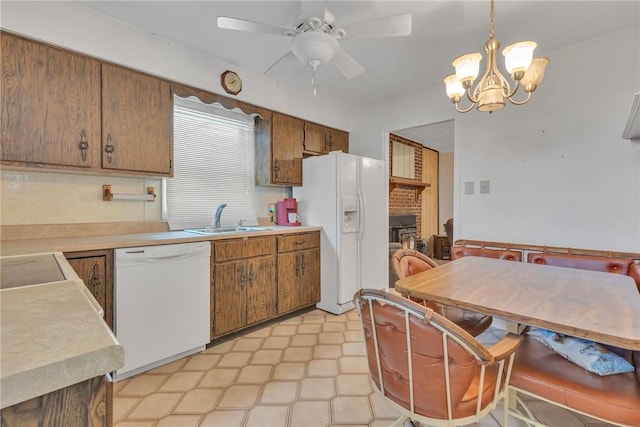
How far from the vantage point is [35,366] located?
415 millimetres

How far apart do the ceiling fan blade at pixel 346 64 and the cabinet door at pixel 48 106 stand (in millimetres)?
1685

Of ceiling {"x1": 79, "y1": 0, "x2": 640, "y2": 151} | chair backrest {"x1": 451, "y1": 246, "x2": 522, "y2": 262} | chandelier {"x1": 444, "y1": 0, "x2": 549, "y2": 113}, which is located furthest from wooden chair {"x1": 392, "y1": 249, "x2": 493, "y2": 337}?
ceiling {"x1": 79, "y1": 0, "x2": 640, "y2": 151}

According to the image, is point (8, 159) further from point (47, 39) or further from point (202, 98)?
point (202, 98)

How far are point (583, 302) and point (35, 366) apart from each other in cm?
170

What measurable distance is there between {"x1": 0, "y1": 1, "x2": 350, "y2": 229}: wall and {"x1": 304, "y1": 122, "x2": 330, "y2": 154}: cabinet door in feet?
3.37

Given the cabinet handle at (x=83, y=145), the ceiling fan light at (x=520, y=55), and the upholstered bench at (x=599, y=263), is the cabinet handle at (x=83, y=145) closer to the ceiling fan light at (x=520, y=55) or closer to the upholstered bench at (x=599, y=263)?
the ceiling fan light at (x=520, y=55)

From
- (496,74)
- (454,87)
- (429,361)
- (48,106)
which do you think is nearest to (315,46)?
(454,87)

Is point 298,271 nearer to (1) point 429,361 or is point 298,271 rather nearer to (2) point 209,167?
(2) point 209,167

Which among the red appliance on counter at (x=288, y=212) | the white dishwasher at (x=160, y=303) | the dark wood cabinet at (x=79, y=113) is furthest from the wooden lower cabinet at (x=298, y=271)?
the dark wood cabinet at (x=79, y=113)

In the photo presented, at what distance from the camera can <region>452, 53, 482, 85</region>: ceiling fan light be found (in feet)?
5.46

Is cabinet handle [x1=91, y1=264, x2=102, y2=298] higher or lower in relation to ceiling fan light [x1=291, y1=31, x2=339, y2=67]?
lower

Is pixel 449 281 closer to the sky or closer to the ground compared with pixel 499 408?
closer to the sky

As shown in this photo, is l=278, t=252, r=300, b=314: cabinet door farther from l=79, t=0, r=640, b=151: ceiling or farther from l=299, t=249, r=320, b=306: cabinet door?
l=79, t=0, r=640, b=151: ceiling

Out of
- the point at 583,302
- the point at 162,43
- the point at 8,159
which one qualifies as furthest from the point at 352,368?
the point at 162,43
